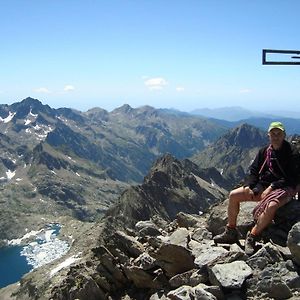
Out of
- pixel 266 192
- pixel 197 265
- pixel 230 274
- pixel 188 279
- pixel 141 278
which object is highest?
pixel 266 192

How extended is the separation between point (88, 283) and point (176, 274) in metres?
6.30

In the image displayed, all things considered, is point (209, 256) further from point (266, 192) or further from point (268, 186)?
point (268, 186)

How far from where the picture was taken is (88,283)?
2317 cm

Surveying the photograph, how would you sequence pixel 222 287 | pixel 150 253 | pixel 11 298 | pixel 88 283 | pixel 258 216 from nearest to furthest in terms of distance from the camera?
pixel 222 287, pixel 258 216, pixel 150 253, pixel 88 283, pixel 11 298

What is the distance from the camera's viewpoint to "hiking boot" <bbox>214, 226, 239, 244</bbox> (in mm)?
18984

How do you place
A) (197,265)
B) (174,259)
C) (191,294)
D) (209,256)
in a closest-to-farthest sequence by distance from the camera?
(191,294) < (209,256) < (197,265) < (174,259)

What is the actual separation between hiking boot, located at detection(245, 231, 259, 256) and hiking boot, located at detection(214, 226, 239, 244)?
4.08ft

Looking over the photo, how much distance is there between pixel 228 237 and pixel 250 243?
1.90 meters

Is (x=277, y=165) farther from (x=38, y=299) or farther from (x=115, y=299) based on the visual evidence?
(x=38, y=299)

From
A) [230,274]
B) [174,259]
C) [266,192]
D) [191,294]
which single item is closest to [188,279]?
[174,259]

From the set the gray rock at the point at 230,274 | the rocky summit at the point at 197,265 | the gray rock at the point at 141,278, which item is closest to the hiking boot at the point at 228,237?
the rocky summit at the point at 197,265

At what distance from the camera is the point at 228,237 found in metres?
19.1

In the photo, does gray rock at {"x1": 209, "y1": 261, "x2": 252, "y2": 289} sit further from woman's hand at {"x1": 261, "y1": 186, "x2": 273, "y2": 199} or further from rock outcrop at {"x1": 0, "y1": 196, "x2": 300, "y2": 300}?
woman's hand at {"x1": 261, "y1": 186, "x2": 273, "y2": 199}

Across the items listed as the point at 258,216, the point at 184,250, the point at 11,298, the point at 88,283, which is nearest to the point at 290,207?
the point at 258,216
